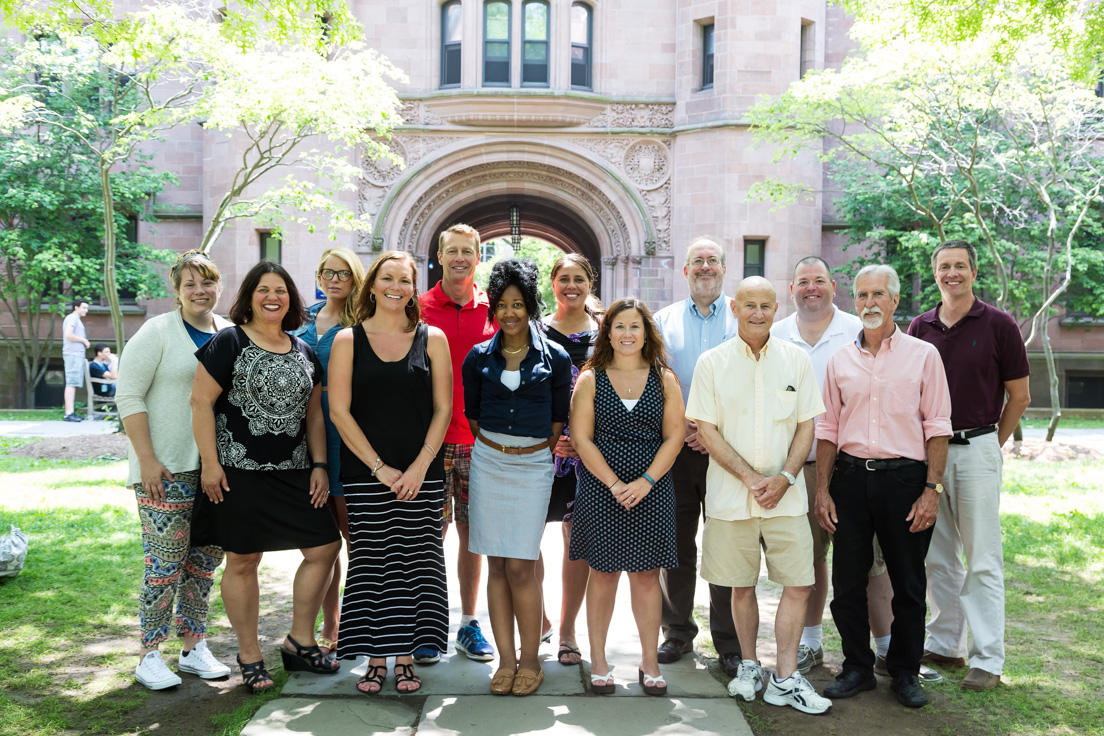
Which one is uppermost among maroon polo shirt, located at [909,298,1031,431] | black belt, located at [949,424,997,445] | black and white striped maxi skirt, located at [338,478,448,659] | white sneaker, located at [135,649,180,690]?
maroon polo shirt, located at [909,298,1031,431]

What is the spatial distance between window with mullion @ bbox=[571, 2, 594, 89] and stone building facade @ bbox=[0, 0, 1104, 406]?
0.09 feet

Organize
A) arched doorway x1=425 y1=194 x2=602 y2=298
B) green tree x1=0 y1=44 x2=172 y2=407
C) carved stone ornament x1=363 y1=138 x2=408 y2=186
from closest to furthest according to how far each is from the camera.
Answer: carved stone ornament x1=363 y1=138 x2=408 y2=186 → green tree x1=0 y1=44 x2=172 y2=407 → arched doorway x1=425 y1=194 x2=602 y2=298

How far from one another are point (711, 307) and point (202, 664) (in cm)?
320

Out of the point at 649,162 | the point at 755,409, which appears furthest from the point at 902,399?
the point at 649,162

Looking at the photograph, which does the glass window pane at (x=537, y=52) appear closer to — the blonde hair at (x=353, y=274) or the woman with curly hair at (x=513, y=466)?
the blonde hair at (x=353, y=274)

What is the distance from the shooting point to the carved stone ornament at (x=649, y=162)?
17.0m

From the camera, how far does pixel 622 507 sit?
4035 millimetres

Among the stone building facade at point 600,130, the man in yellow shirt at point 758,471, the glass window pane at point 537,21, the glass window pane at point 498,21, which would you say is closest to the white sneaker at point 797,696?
the man in yellow shirt at point 758,471

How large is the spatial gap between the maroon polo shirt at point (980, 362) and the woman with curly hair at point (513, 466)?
6.60 ft

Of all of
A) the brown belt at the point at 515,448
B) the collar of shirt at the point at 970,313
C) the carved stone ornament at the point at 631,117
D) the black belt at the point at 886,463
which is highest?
the carved stone ornament at the point at 631,117

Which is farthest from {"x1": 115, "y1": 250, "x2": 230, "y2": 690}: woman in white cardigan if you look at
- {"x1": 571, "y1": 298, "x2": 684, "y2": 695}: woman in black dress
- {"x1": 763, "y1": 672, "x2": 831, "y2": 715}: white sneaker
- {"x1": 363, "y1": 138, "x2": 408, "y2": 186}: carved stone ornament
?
{"x1": 363, "y1": 138, "x2": 408, "y2": 186}: carved stone ornament

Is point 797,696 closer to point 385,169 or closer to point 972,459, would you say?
point 972,459

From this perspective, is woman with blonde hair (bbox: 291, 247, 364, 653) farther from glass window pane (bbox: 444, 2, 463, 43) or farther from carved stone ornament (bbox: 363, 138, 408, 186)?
glass window pane (bbox: 444, 2, 463, 43)

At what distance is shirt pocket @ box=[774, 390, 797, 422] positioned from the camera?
13.3 feet
